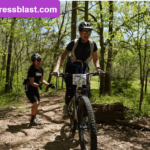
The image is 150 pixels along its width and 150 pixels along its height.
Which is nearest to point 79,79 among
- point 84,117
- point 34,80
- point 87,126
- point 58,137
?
point 84,117

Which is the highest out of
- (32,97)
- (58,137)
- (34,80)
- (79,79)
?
(79,79)

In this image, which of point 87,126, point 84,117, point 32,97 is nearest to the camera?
point 87,126

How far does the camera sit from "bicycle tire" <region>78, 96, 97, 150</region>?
235 centimetres

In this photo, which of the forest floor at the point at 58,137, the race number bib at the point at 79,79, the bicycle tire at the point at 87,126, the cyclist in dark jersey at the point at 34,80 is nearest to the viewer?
the bicycle tire at the point at 87,126

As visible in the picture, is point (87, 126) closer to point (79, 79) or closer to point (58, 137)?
point (79, 79)

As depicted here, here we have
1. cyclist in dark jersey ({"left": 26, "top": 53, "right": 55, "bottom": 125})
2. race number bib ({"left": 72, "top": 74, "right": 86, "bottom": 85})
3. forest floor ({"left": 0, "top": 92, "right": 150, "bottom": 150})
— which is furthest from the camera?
cyclist in dark jersey ({"left": 26, "top": 53, "right": 55, "bottom": 125})

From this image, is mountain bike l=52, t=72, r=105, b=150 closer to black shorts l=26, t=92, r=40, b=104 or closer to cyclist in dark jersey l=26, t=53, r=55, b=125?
cyclist in dark jersey l=26, t=53, r=55, b=125

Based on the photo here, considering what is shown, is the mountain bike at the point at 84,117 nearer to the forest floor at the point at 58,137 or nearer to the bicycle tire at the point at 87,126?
the bicycle tire at the point at 87,126

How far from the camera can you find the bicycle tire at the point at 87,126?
235 centimetres

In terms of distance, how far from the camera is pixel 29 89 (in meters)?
4.43

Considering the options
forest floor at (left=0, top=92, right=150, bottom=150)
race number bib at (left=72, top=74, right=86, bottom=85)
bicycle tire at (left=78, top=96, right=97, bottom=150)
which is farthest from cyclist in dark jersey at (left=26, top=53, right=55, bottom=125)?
bicycle tire at (left=78, top=96, right=97, bottom=150)

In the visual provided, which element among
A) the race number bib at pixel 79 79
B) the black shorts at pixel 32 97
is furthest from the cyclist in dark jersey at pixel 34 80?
the race number bib at pixel 79 79

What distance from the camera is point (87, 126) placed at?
2732 millimetres

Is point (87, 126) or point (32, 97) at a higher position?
point (32, 97)
